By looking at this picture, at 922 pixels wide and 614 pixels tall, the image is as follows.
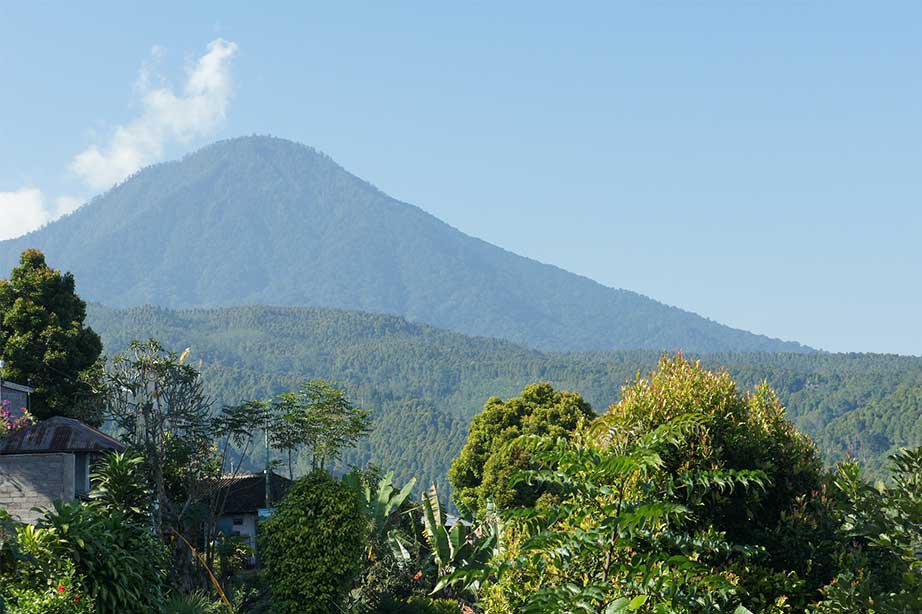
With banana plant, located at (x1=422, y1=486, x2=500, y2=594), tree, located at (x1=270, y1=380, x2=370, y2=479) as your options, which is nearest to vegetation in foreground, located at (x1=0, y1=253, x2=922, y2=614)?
banana plant, located at (x1=422, y1=486, x2=500, y2=594)

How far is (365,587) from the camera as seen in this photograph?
27.6 metres

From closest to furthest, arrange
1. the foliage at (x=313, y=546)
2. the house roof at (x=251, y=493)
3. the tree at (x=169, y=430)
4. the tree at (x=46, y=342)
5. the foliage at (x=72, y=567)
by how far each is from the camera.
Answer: the foliage at (x=72, y=567) < the foliage at (x=313, y=546) < the tree at (x=169, y=430) < the tree at (x=46, y=342) < the house roof at (x=251, y=493)

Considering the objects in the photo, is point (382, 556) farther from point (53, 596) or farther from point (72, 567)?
point (53, 596)

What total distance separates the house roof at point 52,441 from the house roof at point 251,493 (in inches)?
775

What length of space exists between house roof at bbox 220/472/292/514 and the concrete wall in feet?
65.2

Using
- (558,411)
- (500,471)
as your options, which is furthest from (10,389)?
(558,411)

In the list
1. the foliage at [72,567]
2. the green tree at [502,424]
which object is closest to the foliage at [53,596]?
the foliage at [72,567]

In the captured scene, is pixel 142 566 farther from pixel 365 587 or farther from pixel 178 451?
pixel 178 451

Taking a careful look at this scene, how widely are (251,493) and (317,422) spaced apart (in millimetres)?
8614

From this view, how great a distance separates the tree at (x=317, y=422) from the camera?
1631 inches

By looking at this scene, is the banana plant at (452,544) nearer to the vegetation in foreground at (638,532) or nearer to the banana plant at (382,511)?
the banana plant at (382,511)

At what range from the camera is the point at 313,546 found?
79.7 feet

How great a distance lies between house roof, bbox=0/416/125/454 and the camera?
2627 centimetres

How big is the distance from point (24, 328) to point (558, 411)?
23.8 meters
